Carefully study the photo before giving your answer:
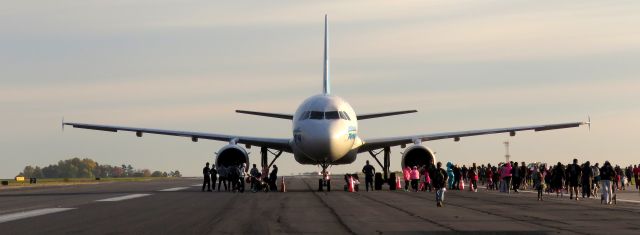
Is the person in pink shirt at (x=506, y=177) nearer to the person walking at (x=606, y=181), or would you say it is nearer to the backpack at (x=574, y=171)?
the backpack at (x=574, y=171)

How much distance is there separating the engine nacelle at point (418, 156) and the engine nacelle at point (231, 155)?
25.8 ft

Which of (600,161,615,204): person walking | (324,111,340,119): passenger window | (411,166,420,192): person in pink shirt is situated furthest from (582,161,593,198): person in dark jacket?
(324,111,340,119): passenger window

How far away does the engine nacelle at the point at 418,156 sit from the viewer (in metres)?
48.4

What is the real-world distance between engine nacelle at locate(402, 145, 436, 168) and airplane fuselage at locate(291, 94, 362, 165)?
10.8 ft

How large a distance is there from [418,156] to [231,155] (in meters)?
9.20

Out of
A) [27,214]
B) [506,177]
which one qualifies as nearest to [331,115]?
[506,177]

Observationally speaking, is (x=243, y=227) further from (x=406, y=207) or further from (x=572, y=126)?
(x=572, y=126)

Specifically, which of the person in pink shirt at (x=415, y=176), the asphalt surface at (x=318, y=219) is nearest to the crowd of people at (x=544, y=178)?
the person in pink shirt at (x=415, y=176)

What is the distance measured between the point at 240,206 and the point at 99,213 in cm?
529

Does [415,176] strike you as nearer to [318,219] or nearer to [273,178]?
[273,178]

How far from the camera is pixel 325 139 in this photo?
43406 mm

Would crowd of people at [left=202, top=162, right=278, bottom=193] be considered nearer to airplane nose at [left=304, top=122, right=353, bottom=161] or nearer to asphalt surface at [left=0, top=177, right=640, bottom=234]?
airplane nose at [left=304, top=122, right=353, bottom=161]

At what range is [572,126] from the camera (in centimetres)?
5247

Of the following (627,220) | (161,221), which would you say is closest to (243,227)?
(161,221)
